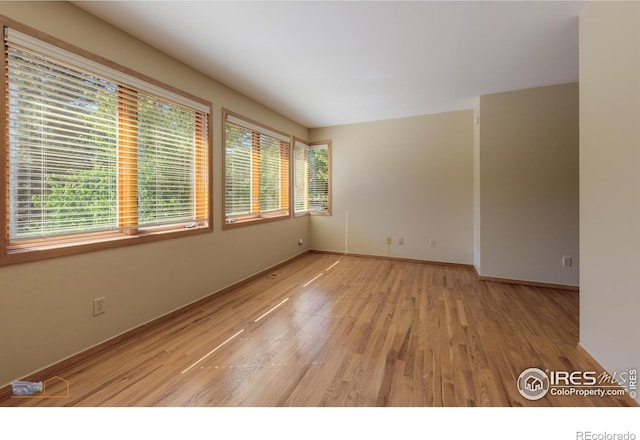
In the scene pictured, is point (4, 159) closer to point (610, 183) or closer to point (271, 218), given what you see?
point (271, 218)

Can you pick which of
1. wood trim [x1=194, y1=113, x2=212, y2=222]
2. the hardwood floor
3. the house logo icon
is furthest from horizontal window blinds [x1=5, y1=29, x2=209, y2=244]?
the house logo icon

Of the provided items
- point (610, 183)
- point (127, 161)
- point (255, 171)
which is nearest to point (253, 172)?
point (255, 171)

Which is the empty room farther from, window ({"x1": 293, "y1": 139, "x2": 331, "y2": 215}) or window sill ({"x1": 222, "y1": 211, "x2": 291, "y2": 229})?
window ({"x1": 293, "y1": 139, "x2": 331, "y2": 215})

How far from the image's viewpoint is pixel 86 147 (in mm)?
1954

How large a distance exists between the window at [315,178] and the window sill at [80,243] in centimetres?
293

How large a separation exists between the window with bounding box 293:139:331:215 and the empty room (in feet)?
4.13

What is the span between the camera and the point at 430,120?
4527 mm

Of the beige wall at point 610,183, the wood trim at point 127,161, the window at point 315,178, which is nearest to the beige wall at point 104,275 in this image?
the wood trim at point 127,161

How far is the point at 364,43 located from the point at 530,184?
2.79m

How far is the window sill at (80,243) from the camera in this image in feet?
5.32

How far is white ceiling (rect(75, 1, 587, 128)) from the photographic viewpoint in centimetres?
195

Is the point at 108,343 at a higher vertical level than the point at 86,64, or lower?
lower
